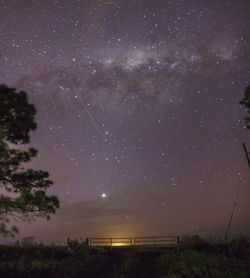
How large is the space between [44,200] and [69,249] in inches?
509

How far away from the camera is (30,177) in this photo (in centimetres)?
1184

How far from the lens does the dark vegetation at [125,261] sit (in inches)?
579

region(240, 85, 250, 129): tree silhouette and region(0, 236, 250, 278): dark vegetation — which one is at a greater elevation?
region(240, 85, 250, 129): tree silhouette

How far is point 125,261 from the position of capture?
62.7ft

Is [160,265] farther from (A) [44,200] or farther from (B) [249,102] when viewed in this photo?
(B) [249,102]

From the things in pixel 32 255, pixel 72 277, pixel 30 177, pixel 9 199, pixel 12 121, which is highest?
pixel 12 121

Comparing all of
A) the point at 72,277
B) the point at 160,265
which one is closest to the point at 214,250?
the point at 160,265

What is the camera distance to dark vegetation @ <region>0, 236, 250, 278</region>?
1470 cm

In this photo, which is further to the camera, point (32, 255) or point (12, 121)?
point (32, 255)

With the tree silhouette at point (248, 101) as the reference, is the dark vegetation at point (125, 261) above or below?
below

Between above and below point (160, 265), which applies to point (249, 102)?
above

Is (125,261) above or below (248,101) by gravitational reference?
below

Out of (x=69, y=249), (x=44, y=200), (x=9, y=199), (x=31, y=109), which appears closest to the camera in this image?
(x=9, y=199)

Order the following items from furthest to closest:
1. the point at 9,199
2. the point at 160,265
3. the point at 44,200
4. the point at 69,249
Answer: the point at 69,249 < the point at 160,265 < the point at 44,200 < the point at 9,199
